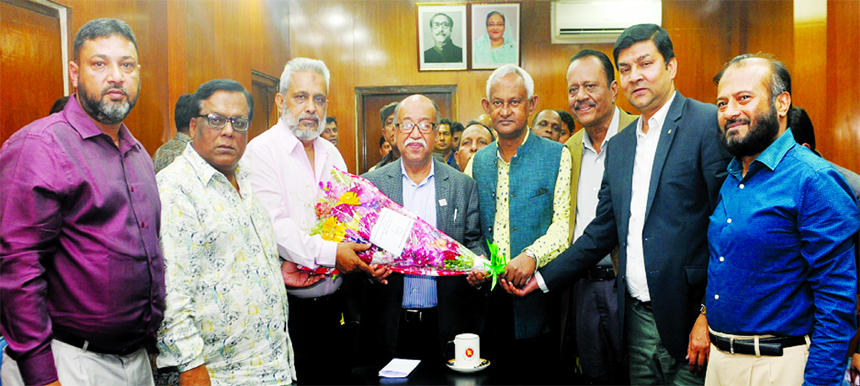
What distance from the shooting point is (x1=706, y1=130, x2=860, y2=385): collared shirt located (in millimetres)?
1534

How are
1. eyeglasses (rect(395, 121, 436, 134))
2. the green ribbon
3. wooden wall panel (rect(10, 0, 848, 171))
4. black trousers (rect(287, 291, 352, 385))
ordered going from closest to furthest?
1. the green ribbon
2. black trousers (rect(287, 291, 352, 385))
3. eyeglasses (rect(395, 121, 436, 134))
4. wooden wall panel (rect(10, 0, 848, 171))

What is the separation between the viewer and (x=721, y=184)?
1.99 metres

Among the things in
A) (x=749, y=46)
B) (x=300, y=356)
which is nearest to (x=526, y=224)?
(x=300, y=356)

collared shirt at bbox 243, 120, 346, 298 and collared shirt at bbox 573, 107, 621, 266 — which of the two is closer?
collared shirt at bbox 243, 120, 346, 298

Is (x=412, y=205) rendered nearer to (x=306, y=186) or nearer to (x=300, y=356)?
(x=306, y=186)

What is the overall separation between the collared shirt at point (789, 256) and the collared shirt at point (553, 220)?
2.68 ft

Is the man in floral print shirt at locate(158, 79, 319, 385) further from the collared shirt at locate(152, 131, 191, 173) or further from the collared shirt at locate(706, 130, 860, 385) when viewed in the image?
the collared shirt at locate(706, 130, 860, 385)

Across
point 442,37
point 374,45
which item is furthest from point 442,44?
point 374,45

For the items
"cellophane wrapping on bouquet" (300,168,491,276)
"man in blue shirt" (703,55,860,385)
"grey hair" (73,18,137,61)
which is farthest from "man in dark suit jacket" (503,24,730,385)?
"grey hair" (73,18,137,61)

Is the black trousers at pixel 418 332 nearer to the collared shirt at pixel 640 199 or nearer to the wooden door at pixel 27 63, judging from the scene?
the collared shirt at pixel 640 199

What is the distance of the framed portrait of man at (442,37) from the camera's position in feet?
24.5

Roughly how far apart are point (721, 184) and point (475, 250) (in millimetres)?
1080

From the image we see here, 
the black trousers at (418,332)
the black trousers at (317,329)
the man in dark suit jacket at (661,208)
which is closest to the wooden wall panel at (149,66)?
the black trousers at (317,329)

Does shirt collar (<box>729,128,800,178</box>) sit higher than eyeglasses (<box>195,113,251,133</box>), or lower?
lower
